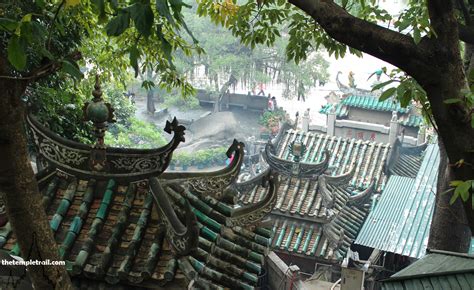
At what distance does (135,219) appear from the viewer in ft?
16.7

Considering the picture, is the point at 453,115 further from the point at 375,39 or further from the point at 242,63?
the point at 242,63

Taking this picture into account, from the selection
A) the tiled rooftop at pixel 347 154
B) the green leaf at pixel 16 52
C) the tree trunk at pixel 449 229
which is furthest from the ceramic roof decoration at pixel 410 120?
the green leaf at pixel 16 52

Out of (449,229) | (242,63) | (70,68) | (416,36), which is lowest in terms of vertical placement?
(242,63)

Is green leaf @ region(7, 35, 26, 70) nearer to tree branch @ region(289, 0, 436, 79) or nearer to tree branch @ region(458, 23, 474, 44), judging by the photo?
tree branch @ region(289, 0, 436, 79)

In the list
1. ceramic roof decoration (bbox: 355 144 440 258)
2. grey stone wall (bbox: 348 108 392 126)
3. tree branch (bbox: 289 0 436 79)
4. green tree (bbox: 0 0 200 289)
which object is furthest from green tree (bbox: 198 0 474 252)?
grey stone wall (bbox: 348 108 392 126)

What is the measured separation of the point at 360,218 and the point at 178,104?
81.5 ft

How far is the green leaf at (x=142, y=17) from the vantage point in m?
2.94

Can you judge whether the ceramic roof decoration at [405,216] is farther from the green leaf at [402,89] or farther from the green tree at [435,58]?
the green tree at [435,58]

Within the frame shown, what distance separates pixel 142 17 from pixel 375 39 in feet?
5.67

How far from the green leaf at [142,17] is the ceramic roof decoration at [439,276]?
259 cm

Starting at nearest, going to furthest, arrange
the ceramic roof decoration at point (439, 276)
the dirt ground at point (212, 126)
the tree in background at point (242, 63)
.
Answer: the ceramic roof decoration at point (439, 276) < the dirt ground at point (212, 126) < the tree in background at point (242, 63)

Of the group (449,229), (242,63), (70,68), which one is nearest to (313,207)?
(449,229)

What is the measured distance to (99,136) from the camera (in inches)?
202

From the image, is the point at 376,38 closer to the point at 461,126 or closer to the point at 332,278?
the point at 461,126
